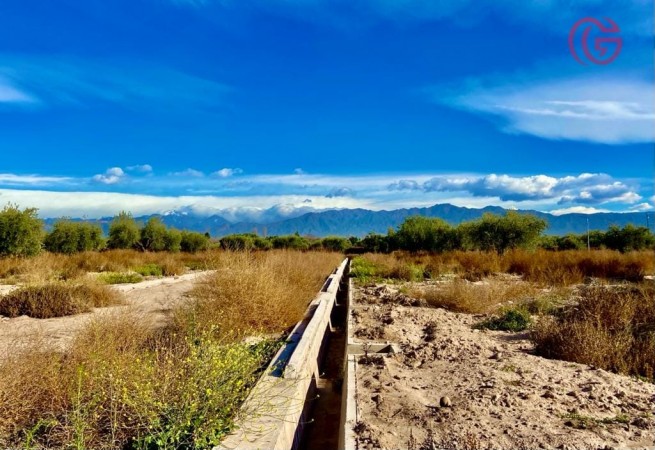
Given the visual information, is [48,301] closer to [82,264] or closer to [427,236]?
[82,264]

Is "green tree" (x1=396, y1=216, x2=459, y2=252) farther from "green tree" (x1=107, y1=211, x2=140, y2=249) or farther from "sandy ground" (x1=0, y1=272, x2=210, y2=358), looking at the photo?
"sandy ground" (x1=0, y1=272, x2=210, y2=358)

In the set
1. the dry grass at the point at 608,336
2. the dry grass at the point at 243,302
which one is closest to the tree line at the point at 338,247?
the dry grass at the point at 243,302

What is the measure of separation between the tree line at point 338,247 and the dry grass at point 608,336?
14.2 m

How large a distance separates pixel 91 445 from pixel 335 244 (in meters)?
62.8

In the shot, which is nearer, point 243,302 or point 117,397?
point 117,397

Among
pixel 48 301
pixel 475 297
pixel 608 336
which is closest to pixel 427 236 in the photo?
pixel 475 297

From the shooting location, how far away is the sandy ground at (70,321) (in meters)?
6.09

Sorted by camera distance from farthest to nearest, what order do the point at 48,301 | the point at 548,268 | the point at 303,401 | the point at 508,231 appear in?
the point at 508,231 < the point at 548,268 < the point at 48,301 < the point at 303,401

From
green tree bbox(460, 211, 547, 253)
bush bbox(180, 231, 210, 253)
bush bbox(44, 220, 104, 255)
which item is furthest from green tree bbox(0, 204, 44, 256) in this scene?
bush bbox(180, 231, 210, 253)

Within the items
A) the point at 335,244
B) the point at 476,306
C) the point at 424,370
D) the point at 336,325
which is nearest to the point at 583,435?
the point at 424,370

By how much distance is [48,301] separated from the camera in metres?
10.5

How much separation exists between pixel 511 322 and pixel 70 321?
8.54 m

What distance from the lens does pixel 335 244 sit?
6650 centimetres

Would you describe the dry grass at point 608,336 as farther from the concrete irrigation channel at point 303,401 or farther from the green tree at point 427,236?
the green tree at point 427,236
